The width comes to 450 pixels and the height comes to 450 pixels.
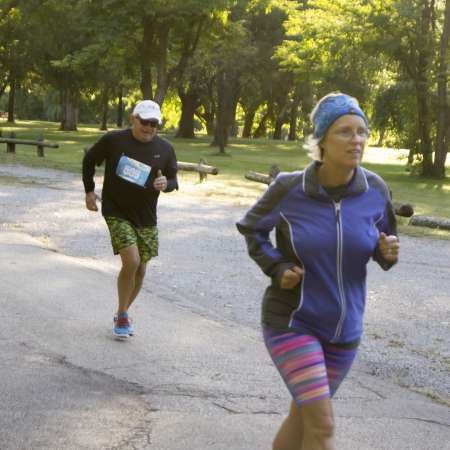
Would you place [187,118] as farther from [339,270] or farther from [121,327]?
[339,270]

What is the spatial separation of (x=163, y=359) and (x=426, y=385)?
181 centimetres

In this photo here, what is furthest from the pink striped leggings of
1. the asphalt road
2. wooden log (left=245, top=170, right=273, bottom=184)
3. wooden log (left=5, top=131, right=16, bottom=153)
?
wooden log (left=5, top=131, right=16, bottom=153)

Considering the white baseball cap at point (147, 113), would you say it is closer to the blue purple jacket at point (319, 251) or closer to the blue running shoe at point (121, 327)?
the blue running shoe at point (121, 327)

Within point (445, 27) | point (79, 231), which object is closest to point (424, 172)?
point (445, 27)

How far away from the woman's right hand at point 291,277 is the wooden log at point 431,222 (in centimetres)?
1457

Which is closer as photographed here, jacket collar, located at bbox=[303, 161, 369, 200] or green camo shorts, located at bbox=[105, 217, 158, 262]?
jacket collar, located at bbox=[303, 161, 369, 200]

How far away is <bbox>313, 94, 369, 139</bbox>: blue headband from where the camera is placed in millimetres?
3619

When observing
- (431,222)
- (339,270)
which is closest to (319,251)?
(339,270)

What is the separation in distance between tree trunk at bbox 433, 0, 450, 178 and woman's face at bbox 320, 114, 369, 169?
32522 millimetres

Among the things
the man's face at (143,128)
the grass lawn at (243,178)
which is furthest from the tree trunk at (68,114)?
the man's face at (143,128)

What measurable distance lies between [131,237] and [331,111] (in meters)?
3.81

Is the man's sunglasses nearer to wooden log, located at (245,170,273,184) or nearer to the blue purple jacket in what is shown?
the blue purple jacket

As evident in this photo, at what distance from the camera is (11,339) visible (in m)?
7.12

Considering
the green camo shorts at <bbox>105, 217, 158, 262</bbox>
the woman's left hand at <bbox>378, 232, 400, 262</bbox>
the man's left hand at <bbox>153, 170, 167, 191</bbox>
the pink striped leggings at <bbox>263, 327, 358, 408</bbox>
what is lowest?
the green camo shorts at <bbox>105, 217, 158, 262</bbox>
